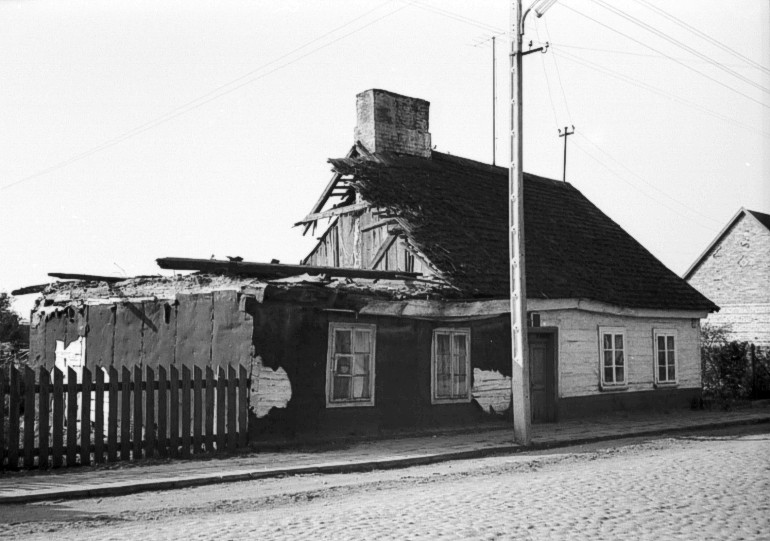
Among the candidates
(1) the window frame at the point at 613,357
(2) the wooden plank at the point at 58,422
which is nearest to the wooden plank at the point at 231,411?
(2) the wooden plank at the point at 58,422

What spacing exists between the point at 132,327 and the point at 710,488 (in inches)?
427

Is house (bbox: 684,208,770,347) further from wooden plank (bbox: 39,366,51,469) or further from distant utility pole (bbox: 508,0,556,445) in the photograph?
wooden plank (bbox: 39,366,51,469)

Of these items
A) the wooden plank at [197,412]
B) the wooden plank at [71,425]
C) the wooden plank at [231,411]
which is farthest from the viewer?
the wooden plank at [231,411]

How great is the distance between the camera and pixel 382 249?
18875 mm

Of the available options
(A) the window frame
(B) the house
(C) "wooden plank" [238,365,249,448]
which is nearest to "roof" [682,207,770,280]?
(B) the house

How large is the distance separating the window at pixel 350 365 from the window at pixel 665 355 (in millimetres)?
9751

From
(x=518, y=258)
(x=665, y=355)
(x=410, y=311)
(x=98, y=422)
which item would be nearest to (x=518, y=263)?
(x=518, y=258)

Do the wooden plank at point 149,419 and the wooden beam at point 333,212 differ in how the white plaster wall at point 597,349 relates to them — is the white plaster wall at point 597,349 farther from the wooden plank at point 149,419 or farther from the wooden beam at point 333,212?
the wooden plank at point 149,419

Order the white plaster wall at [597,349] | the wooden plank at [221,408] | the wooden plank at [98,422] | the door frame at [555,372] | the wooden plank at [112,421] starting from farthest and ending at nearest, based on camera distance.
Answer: the white plaster wall at [597,349], the door frame at [555,372], the wooden plank at [221,408], the wooden plank at [112,421], the wooden plank at [98,422]

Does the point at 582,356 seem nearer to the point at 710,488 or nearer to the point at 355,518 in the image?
the point at 710,488

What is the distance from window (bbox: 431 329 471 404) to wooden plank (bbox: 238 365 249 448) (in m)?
4.46

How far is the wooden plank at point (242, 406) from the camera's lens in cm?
1258

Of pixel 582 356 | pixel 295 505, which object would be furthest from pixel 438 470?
pixel 582 356

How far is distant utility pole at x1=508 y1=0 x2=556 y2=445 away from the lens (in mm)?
13805
